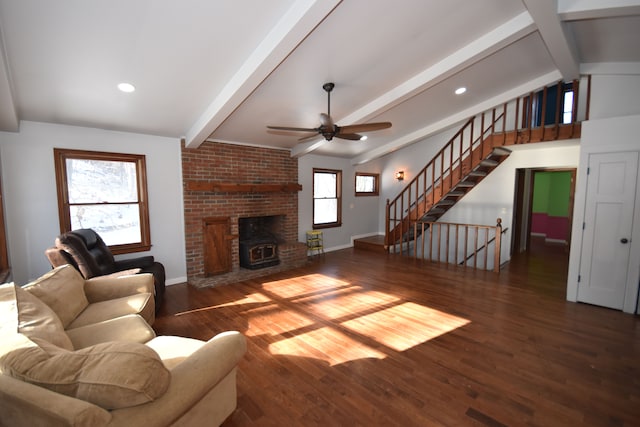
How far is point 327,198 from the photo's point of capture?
704 centimetres

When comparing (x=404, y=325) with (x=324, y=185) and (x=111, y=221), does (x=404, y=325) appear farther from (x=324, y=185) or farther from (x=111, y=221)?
(x=324, y=185)

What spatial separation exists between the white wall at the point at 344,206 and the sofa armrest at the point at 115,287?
12.6 ft

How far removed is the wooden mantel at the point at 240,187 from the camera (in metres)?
4.46

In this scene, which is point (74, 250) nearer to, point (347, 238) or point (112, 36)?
point (112, 36)

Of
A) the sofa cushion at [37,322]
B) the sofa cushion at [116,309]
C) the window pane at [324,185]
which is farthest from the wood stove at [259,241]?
the sofa cushion at [37,322]

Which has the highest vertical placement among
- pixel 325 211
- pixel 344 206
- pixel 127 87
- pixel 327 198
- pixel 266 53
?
pixel 266 53

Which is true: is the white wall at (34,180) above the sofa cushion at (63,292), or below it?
above

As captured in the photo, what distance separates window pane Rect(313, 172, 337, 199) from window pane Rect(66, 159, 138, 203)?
3.74 meters

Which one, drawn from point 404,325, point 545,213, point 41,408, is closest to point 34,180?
point 41,408

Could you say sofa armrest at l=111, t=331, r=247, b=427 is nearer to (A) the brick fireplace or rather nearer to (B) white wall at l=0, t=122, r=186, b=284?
(A) the brick fireplace

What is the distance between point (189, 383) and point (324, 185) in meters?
5.89

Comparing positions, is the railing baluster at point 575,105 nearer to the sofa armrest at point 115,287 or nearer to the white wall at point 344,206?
the white wall at point 344,206

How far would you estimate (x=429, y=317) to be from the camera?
128 inches

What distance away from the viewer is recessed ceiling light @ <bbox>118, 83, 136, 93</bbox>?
2.90 m
